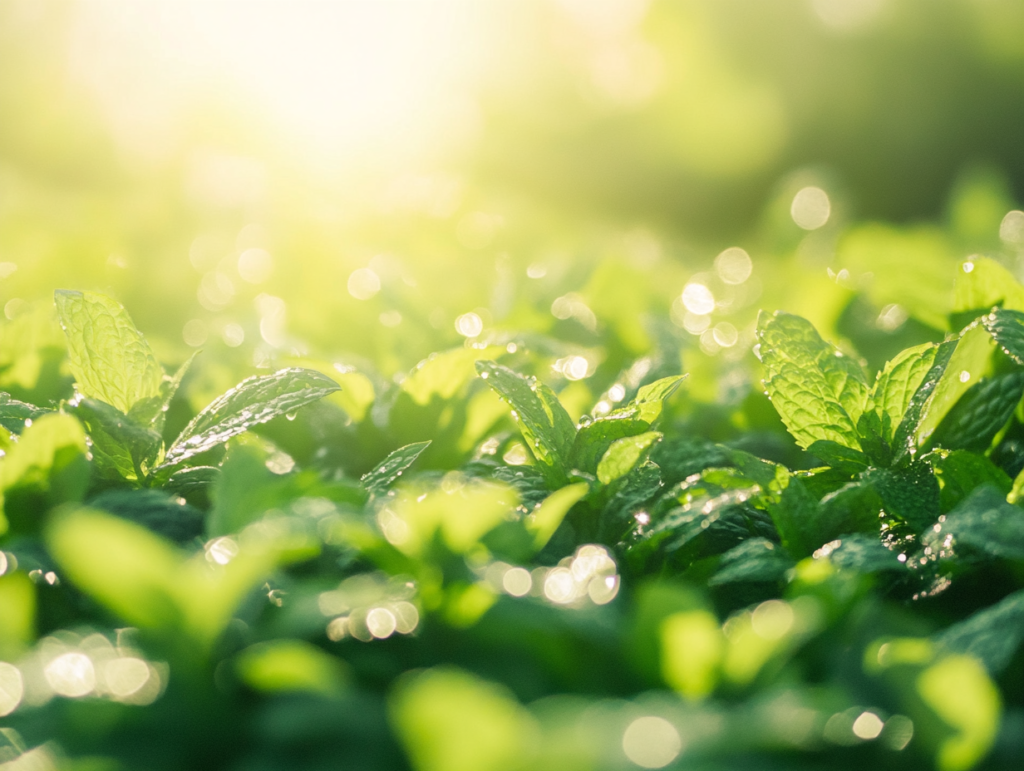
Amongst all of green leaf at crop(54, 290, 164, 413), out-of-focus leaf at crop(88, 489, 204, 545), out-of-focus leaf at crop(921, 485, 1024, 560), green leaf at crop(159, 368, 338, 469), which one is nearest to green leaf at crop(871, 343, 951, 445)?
out-of-focus leaf at crop(921, 485, 1024, 560)

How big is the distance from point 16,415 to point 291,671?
642 mm

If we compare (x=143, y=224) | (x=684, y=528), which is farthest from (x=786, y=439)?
(x=143, y=224)

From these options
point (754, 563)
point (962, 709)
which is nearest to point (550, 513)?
point (754, 563)

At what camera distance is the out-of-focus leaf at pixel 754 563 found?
866 millimetres

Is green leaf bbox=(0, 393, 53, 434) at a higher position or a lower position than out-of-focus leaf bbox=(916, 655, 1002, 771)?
higher

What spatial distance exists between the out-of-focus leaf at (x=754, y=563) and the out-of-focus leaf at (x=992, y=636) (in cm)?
17

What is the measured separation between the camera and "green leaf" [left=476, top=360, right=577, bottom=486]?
1053 millimetres

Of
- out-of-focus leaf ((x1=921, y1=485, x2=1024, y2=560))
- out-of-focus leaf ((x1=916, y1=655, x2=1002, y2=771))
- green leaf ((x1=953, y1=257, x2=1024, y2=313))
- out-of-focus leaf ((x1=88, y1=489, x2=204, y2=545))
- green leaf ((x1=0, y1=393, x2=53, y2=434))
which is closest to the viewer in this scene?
out-of-focus leaf ((x1=916, y1=655, x2=1002, y2=771))

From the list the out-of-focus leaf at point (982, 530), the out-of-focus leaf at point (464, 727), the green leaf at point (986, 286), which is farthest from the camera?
the green leaf at point (986, 286)

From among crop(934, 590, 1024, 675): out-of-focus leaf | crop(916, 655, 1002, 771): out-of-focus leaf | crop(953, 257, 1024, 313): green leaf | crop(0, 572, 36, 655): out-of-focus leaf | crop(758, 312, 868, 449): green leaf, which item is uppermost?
crop(953, 257, 1024, 313): green leaf

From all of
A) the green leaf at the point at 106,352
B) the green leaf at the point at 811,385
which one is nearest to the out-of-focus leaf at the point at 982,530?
the green leaf at the point at 811,385

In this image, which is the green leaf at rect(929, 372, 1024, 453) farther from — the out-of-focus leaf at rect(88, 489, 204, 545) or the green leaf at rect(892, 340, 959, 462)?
the out-of-focus leaf at rect(88, 489, 204, 545)

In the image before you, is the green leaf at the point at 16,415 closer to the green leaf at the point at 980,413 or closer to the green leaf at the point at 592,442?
the green leaf at the point at 592,442

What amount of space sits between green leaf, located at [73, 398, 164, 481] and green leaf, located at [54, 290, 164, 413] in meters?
0.12
